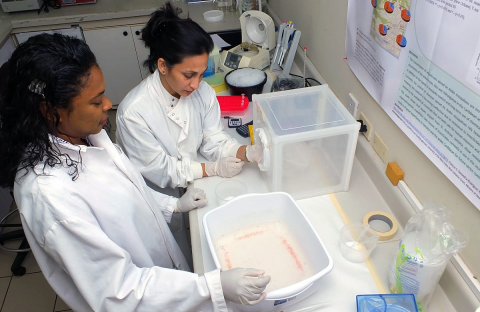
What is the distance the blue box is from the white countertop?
2.11 meters

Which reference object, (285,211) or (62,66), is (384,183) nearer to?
(285,211)

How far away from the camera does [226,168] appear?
1.31m

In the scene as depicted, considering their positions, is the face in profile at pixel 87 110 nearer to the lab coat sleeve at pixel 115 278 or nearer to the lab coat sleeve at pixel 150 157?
the lab coat sleeve at pixel 115 278

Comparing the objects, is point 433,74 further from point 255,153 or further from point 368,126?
point 255,153

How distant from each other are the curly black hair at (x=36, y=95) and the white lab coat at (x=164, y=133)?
48 cm

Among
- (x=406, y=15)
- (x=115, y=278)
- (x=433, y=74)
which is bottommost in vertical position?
(x=115, y=278)

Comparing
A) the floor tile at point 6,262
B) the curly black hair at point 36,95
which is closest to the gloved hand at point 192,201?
the curly black hair at point 36,95

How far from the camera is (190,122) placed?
1406 mm

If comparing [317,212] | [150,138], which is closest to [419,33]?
[317,212]

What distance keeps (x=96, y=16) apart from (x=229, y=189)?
82.4 inches

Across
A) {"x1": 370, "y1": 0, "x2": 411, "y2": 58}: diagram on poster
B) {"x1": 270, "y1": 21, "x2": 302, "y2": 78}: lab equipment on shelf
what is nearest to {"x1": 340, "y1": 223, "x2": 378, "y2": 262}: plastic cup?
{"x1": 370, "y1": 0, "x2": 411, "y2": 58}: diagram on poster

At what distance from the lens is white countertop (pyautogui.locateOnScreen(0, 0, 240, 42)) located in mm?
2592

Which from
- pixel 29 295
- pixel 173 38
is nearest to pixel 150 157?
pixel 173 38

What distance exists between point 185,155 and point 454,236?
3.24 feet
